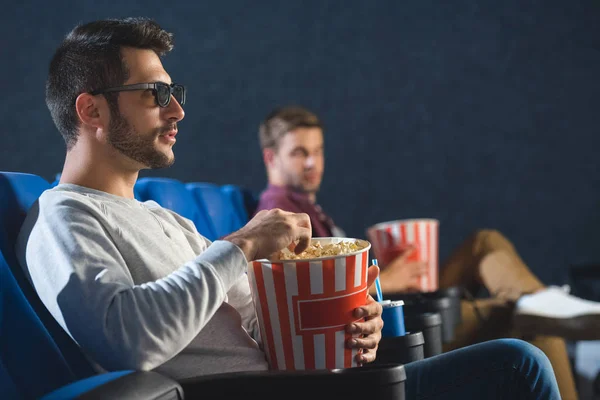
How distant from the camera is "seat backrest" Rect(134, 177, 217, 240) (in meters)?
1.90

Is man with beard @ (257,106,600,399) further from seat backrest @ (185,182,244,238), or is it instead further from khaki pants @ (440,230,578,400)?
seat backrest @ (185,182,244,238)

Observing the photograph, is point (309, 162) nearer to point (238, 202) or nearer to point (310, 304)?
point (238, 202)

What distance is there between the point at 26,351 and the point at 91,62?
1.81 feet

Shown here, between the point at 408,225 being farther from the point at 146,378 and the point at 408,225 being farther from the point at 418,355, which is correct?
the point at 146,378

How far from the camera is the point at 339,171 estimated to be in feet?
12.0

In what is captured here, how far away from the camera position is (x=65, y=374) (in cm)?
112

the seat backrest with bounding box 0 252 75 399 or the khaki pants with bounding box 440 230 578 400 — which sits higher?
the seat backrest with bounding box 0 252 75 399

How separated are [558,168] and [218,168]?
1.91 m

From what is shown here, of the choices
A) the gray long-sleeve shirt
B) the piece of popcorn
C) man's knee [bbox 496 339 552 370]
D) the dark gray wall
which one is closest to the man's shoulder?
the gray long-sleeve shirt

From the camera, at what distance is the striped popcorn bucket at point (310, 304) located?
3.56 ft

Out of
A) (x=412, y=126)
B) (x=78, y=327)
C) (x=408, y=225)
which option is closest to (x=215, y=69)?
(x=412, y=126)

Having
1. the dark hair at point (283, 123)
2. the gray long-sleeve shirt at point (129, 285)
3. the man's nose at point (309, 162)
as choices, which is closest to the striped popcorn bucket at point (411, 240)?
the man's nose at point (309, 162)

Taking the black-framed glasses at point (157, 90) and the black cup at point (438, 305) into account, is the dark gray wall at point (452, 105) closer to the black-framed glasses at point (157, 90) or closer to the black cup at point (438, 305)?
the black cup at point (438, 305)

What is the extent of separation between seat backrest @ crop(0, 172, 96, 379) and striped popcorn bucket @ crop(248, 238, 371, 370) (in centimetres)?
33
